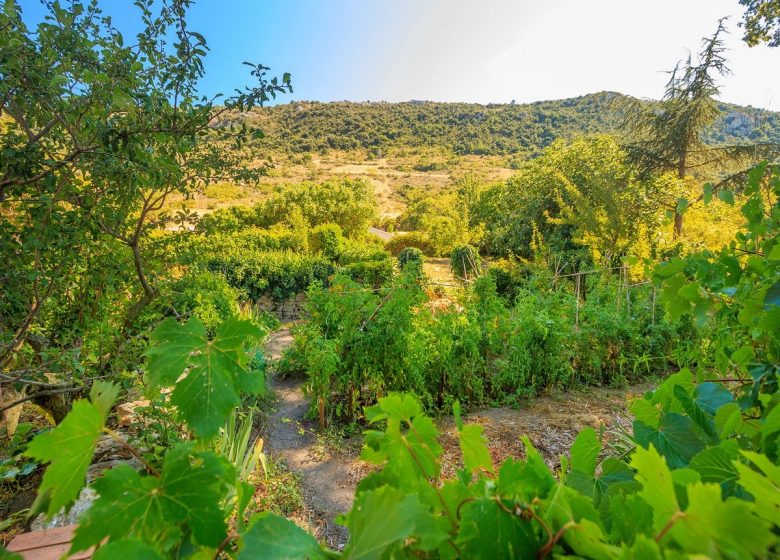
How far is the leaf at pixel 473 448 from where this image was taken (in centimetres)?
45

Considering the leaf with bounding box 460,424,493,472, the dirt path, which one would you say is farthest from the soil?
the leaf with bounding box 460,424,493,472

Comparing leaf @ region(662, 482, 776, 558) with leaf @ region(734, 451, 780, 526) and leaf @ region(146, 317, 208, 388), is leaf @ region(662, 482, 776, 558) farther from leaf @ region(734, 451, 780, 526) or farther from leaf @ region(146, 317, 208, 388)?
leaf @ region(146, 317, 208, 388)

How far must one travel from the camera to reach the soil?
2.85 m

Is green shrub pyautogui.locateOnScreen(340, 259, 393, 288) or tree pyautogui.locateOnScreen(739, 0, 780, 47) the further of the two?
green shrub pyautogui.locateOnScreen(340, 259, 393, 288)

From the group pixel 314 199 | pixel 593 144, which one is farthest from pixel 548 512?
pixel 314 199

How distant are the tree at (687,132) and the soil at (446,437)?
22.8ft

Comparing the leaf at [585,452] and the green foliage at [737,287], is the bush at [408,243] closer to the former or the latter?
the green foliage at [737,287]

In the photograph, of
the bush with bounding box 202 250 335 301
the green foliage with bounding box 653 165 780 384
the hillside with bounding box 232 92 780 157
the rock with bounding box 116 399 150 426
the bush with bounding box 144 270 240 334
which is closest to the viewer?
the green foliage with bounding box 653 165 780 384

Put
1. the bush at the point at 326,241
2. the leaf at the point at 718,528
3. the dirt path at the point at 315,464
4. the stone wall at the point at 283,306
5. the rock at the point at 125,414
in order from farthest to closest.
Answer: the bush at the point at 326,241, the stone wall at the point at 283,306, the rock at the point at 125,414, the dirt path at the point at 315,464, the leaf at the point at 718,528

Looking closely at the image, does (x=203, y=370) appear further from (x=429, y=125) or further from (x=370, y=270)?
(x=429, y=125)

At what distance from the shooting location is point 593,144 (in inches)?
504

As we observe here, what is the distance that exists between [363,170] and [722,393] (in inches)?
1807

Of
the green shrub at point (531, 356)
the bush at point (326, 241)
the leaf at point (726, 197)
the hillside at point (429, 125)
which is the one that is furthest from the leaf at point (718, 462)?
the hillside at point (429, 125)

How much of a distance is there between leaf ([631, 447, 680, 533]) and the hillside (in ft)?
159
